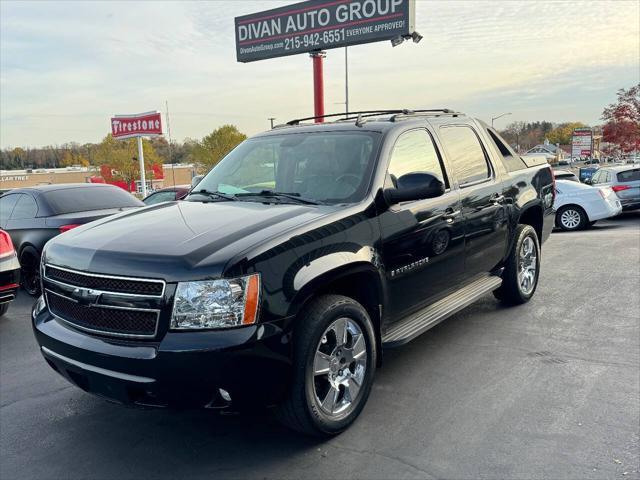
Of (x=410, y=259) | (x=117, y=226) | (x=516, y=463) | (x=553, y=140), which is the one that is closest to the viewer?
(x=516, y=463)

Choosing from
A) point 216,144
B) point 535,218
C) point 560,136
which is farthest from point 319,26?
point 560,136

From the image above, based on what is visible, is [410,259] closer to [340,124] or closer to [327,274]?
[327,274]

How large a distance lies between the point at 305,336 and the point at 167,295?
77cm

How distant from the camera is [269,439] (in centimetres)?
338

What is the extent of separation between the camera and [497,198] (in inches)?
205

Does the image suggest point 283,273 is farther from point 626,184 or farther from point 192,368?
point 626,184

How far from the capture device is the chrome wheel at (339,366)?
10.7 feet

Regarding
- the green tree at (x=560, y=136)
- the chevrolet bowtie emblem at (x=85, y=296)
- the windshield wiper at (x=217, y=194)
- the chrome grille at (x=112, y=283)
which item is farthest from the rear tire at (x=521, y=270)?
the green tree at (x=560, y=136)

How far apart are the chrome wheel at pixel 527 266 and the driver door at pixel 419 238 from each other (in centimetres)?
151

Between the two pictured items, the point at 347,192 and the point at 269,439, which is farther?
the point at 347,192

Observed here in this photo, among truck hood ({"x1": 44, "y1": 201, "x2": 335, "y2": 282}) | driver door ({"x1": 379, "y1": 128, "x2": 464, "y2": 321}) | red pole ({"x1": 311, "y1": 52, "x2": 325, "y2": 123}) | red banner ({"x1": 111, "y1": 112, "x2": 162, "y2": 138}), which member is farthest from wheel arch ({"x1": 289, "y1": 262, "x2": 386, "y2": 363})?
red banner ({"x1": 111, "y1": 112, "x2": 162, "y2": 138})

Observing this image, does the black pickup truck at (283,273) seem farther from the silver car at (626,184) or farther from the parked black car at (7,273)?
the silver car at (626,184)

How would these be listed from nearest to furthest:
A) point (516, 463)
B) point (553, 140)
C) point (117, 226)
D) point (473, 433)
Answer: point (516, 463)
point (473, 433)
point (117, 226)
point (553, 140)

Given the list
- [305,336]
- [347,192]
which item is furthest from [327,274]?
[347,192]
